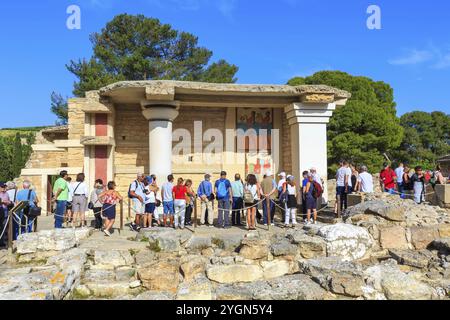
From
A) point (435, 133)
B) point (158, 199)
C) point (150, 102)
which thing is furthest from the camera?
point (435, 133)

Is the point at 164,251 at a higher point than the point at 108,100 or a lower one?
lower

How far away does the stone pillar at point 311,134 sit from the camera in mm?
11469

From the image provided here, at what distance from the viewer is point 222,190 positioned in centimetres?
910

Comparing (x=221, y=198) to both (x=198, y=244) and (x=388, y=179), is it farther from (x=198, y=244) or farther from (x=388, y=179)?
(x=388, y=179)

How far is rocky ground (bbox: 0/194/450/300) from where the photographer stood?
19.0 ft

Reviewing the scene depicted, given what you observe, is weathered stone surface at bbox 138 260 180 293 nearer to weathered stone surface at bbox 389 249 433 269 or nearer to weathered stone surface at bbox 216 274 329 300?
weathered stone surface at bbox 216 274 329 300

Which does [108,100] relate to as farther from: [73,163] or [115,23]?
[115,23]

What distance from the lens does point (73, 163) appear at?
1221 cm

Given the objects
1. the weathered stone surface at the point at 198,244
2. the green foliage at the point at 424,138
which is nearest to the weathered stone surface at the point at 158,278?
the weathered stone surface at the point at 198,244

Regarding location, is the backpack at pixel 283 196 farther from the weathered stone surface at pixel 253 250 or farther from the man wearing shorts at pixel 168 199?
the man wearing shorts at pixel 168 199

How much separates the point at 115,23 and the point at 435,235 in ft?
80.1

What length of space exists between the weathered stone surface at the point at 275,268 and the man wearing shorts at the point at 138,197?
3.35 metres

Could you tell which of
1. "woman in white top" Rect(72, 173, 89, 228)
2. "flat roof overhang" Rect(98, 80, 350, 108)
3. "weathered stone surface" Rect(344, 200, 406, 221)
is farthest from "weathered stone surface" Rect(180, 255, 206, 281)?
"flat roof overhang" Rect(98, 80, 350, 108)
